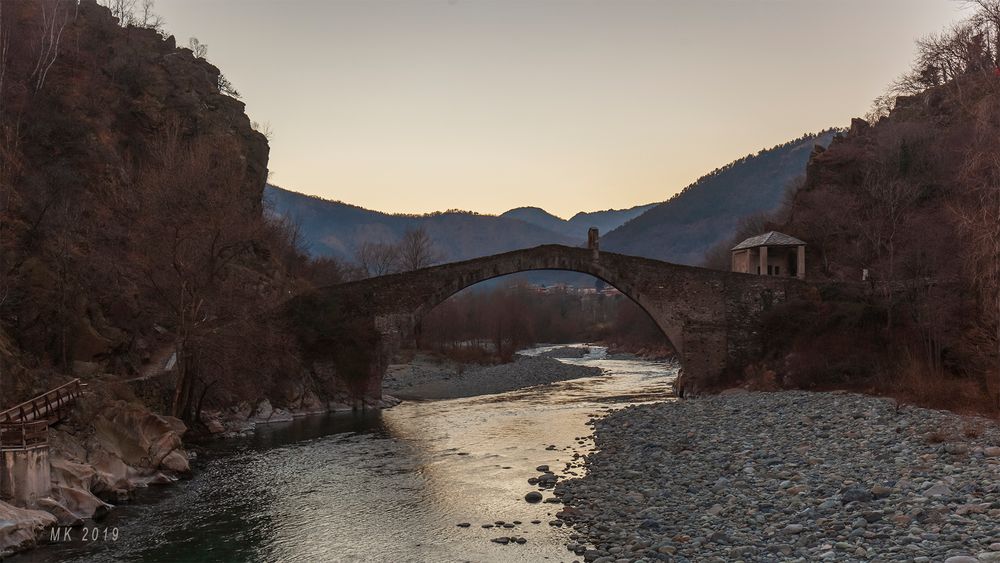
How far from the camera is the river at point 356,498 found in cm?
1058

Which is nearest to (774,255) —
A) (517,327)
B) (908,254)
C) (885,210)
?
(885,210)

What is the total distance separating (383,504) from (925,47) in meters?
22.7

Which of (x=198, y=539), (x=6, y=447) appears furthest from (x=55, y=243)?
(x=198, y=539)

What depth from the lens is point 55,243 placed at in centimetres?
1888

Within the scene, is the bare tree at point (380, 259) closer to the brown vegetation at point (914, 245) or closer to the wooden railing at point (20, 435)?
the brown vegetation at point (914, 245)

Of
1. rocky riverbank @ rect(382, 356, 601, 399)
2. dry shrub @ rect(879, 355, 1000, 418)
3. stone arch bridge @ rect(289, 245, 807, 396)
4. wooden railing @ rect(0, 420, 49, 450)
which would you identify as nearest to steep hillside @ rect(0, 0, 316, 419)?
stone arch bridge @ rect(289, 245, 807, 396)

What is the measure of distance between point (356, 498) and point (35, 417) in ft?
20.9

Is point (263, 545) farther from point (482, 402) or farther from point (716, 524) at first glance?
point (482, 402)

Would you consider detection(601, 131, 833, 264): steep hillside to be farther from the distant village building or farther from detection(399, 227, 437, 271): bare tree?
the distant village building

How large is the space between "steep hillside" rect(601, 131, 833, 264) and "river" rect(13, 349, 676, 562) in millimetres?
112213

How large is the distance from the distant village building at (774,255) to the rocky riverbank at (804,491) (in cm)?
1678

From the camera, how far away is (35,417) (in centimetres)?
1306

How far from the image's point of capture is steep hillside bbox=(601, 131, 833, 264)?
135500 mm

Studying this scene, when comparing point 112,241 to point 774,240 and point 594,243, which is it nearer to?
point 594,243
